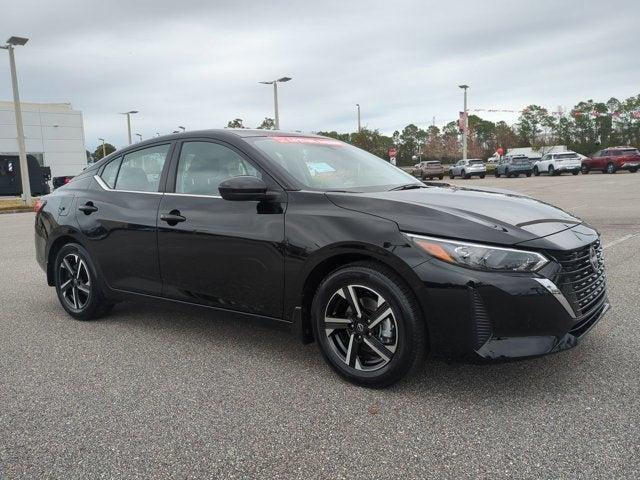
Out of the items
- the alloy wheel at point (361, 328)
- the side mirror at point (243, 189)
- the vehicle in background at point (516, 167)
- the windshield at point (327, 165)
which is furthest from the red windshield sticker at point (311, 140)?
the vehicle in background at point (516, 167)

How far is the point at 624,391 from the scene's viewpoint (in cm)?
313

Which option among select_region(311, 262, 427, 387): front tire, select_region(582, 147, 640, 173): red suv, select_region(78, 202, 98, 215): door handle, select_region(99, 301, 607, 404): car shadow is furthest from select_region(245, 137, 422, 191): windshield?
select_region(582, 147, 640, 173): red suv

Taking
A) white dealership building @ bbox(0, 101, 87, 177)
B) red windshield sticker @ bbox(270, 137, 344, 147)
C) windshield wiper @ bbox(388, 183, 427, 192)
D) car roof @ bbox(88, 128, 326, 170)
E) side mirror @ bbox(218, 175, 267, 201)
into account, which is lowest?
windshield wiper @ bbox(388, 183, 427, 192)

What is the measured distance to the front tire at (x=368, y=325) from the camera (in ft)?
10.1

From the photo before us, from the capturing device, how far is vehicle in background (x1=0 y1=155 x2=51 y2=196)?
29016 millimetres

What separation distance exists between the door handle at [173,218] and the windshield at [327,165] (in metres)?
0.71

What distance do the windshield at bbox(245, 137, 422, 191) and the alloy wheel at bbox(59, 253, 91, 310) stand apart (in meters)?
2.01

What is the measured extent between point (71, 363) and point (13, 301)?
234cm

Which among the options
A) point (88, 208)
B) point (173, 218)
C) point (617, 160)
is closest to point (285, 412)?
point (173, 218)

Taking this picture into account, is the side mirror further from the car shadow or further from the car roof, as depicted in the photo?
the car shadow

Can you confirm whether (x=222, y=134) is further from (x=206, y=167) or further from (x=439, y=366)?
(x=439, y=366)

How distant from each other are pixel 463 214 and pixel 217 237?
5.27 ft

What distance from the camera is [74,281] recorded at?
4965mm

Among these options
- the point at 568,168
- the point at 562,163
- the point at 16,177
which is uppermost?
the point at 16,177
